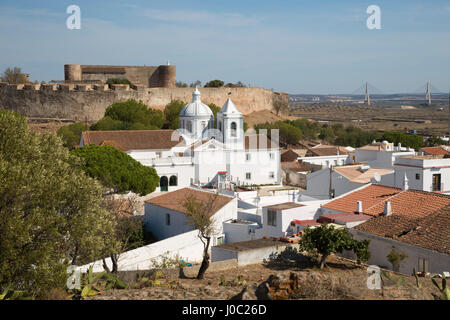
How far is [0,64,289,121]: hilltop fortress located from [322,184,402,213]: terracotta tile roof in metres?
41.0

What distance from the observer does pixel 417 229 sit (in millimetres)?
14648

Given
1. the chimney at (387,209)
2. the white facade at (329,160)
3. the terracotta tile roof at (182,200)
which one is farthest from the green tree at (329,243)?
the white facade at (329,160)

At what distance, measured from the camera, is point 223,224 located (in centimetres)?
2153

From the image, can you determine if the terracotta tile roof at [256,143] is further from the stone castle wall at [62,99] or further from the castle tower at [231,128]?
the stone castle wall at [62,99]

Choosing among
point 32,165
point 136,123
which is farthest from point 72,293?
point 136,123

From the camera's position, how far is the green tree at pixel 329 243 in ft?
44.3

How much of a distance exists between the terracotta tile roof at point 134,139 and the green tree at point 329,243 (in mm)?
24593

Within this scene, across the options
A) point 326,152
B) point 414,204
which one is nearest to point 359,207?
point 414,204

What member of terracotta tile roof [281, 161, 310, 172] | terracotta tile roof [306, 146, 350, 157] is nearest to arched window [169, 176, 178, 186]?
terracotta tile roof [281, 161, 310, 172]

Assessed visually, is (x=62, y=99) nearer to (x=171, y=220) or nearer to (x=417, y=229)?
(x=171, y=220)

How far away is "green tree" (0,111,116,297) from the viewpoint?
10.2m
